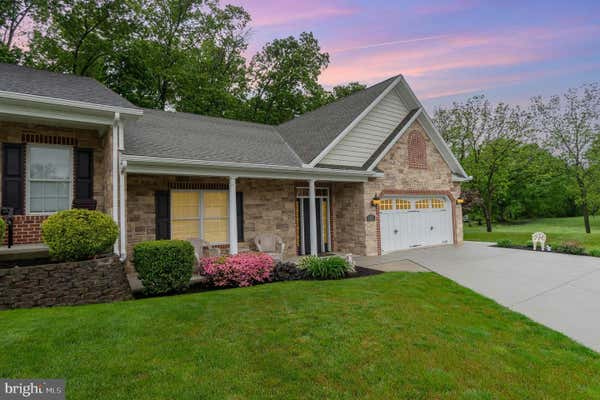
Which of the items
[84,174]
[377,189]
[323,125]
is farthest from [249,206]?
[323,125]

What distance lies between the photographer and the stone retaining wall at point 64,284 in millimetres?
4781

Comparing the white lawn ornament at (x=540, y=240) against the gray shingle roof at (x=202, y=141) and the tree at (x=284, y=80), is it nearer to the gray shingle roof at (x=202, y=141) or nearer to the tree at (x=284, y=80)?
the gray shingle roof at (x=202, y=141)

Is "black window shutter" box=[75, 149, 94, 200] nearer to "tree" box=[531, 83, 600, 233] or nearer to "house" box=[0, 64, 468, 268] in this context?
"house" box=[0, 64, 468, 268]

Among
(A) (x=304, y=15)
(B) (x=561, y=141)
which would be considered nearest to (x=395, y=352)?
(A) (x=304, y=15)

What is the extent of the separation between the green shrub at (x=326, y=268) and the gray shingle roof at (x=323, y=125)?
3803 mm

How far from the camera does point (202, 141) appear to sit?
31.9ft

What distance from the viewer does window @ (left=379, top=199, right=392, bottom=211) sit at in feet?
38.4

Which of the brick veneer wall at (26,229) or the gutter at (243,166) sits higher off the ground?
the gutter at (243,166)

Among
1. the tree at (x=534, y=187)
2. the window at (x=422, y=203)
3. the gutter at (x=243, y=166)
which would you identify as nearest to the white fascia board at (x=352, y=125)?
the gutter at (x=243, y=166)

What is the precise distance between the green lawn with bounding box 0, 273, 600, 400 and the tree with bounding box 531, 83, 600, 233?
2486 centimetres

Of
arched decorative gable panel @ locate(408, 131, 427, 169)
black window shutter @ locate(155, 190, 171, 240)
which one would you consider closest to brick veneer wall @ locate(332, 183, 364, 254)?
arched decorative gable panel @ locate(408, 131, 427, 169)

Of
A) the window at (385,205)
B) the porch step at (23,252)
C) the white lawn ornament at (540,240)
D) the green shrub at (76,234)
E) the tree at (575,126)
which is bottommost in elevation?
the white lawn ornament at (540,240)

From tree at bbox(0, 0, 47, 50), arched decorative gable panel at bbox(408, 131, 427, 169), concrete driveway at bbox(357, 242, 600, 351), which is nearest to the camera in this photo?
concrete driveway at bbox(357, 242, 600, 351)

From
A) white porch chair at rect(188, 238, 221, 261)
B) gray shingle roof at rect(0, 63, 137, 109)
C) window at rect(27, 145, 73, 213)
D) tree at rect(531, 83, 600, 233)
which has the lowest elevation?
white porch chair at rect(188, 238, 221, 261)
